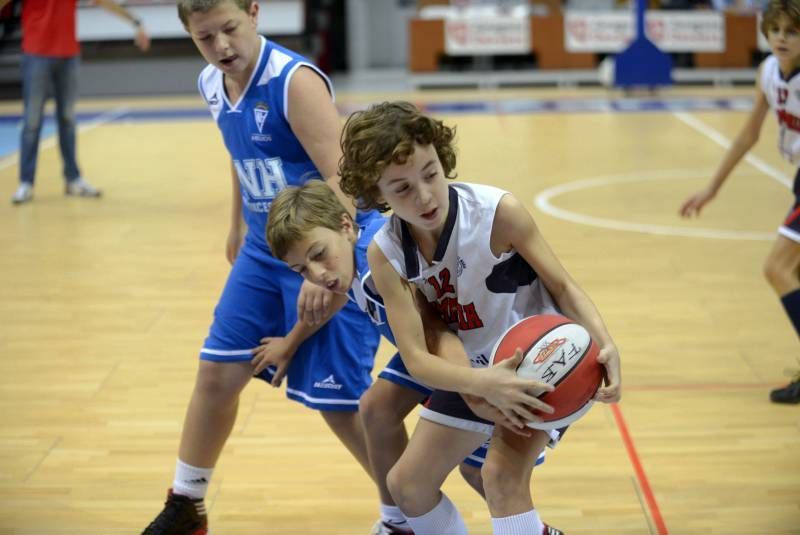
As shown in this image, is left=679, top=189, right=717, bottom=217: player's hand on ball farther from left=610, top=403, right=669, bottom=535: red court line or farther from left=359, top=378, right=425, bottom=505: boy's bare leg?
left=359, top=378, right=425, bottom=505: boy's bare leg

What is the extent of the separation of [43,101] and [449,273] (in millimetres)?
6694

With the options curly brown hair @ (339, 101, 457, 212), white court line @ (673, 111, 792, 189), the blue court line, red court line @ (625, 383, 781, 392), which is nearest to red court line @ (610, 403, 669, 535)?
red court line @ (625, 383, 781, 392)

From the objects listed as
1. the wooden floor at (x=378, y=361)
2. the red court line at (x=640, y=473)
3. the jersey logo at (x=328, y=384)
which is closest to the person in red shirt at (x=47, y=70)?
the wooden floor at (x=378, y=361)

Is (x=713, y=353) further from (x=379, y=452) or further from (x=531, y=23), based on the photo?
(x=531, y=23)

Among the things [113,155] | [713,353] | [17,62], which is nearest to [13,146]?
[113,155]

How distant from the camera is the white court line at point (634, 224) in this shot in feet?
22.7

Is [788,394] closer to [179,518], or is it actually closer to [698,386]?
[698,386]

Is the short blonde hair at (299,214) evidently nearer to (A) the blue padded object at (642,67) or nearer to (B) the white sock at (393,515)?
(B) the white sock at (393,515)

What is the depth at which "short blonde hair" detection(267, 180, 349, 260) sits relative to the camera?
2641mm

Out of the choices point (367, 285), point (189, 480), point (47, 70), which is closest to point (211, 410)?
point (189, 480)

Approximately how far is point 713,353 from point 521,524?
2.58m

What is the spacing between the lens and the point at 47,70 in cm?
838

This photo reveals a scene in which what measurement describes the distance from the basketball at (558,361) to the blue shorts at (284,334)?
2.46ft

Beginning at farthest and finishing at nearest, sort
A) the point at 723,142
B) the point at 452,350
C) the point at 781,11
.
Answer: the point at 723,142, the point at 781,11, the point at 452,350
